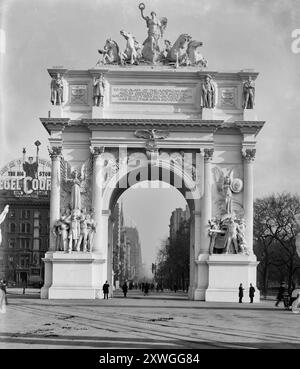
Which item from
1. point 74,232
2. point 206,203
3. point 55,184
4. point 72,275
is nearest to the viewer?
point 72,275

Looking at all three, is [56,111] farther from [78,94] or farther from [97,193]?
[97,193]

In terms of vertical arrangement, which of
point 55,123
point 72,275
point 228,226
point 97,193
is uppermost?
point 55,123

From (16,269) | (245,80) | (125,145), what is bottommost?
(16,269)

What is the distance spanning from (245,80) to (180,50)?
146 inches

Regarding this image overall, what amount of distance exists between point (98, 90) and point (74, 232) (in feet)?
23.7

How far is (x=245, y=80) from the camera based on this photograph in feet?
133

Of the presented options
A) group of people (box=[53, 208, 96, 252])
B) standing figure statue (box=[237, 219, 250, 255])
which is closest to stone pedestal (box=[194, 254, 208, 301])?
standing figure statue (box=[237, 219, 250, 255])

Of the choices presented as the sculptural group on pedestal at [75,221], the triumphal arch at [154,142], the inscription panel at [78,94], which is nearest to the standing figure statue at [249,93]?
the triumphal arch at [154,142]

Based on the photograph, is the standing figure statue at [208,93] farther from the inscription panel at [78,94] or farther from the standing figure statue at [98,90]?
the inscription panel at [78,94]

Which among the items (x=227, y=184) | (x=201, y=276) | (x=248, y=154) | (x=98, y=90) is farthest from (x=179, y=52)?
(x=201, y=276)

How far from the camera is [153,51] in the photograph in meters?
41.2

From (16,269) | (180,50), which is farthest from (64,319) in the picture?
(16,269)
